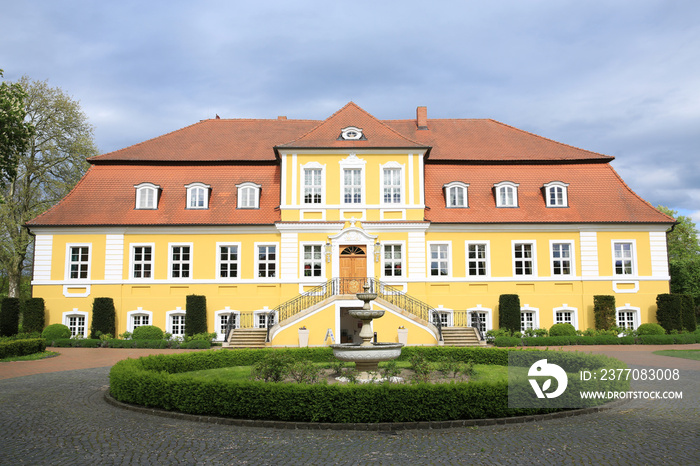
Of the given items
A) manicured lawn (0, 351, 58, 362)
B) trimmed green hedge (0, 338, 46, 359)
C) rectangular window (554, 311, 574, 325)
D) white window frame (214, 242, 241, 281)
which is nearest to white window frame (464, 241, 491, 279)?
rectangular window (554, 311, 574, 325)

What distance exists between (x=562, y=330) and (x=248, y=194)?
1689cm

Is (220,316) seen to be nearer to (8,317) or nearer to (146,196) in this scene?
(146,196)

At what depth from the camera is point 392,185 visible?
27.3 metres

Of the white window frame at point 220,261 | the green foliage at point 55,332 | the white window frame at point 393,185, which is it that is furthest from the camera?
the white window frame at point 220,261

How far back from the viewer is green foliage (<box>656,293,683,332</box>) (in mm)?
26578

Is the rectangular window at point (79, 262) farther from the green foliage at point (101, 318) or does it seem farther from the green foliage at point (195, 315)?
the green foliage at point (195, 315)

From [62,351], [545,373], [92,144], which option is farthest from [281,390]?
[92,144]

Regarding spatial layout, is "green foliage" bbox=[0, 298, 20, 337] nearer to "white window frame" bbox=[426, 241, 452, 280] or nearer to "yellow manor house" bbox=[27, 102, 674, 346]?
"yellow manor house" bbox=[27, 102, 674, 346]

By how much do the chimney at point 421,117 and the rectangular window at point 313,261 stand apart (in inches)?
437

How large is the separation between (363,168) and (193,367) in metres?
13.9

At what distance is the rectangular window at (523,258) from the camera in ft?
91.6

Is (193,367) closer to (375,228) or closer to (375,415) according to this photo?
(375,415)

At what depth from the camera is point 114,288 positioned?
27062 mm

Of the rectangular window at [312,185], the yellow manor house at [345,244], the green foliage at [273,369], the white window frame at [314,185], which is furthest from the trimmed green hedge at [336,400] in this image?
the rectangular window at [312,185]
